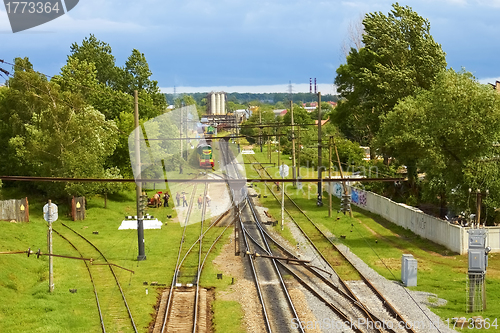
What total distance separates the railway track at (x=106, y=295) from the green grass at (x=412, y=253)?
10565mm

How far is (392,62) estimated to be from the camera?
4169cm

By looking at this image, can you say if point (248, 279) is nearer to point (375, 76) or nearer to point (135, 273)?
point (135, 273)

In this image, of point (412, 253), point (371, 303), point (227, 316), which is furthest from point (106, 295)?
point (412, 253)

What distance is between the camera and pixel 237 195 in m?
49.8

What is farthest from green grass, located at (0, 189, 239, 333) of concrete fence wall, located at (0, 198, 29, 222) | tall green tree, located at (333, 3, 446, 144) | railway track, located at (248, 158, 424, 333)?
tall green tree, located at (333, 3, 446, 144)

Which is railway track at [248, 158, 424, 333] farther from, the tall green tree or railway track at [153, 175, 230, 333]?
the tall green tree

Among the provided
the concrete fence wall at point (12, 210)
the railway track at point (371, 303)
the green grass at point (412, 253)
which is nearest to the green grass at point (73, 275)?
the concrete fence wall at point (12, 210)

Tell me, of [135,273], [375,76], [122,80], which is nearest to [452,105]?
[375,76]

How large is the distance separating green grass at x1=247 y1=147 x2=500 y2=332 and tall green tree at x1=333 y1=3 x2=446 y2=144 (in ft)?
30.0

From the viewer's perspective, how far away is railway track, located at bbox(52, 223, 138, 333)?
16.8 metres

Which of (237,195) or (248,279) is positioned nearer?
(248,279)

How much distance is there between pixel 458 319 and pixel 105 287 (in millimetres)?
13490

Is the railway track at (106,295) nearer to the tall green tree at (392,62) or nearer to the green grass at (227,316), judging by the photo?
the green grass at (227,316)

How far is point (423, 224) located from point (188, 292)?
52.1 feet
